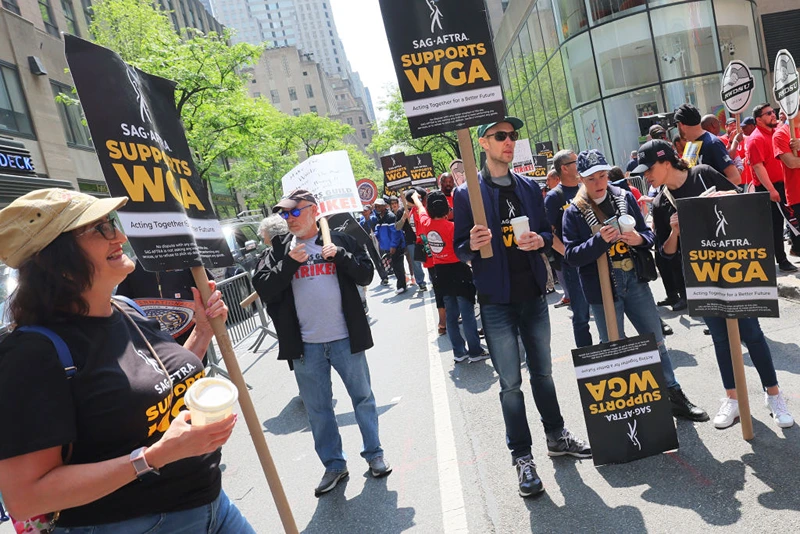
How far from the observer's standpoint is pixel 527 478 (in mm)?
3854

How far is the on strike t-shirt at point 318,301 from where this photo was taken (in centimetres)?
456

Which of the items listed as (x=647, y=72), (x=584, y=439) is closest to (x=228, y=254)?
(x=584, y=439)

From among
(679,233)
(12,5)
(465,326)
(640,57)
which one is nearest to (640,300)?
(679,233)

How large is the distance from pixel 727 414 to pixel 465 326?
359cm

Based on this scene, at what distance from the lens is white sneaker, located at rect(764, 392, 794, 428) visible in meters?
3.98

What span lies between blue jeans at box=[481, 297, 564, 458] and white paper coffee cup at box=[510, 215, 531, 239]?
531 millimetres

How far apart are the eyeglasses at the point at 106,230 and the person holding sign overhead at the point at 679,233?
330cm

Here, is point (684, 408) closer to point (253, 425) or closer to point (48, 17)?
point (253, 425)

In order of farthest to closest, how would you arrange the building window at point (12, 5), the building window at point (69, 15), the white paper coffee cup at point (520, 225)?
the building window at point (69, 15) < the building window at point (12, 5) < the white paper coffee cup at point (520, 225)

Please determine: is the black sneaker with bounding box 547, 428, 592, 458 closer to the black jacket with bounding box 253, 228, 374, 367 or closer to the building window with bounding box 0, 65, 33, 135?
the black jacket with bounding box 253, 228, 374, 367

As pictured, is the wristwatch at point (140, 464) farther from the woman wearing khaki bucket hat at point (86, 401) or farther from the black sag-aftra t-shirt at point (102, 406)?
the black sag-aftra t-shirt at point (102, 406)

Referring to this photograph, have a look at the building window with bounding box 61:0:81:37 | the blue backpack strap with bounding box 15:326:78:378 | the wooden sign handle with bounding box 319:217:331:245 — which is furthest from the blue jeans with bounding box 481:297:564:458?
the building window with bounding box 61:0:81:37

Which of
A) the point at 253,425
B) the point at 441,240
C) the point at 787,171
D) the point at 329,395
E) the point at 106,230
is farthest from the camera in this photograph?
the point at 441,240

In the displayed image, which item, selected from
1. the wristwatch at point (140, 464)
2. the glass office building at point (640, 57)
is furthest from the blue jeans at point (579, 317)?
the glass office building at point (640, 57)
